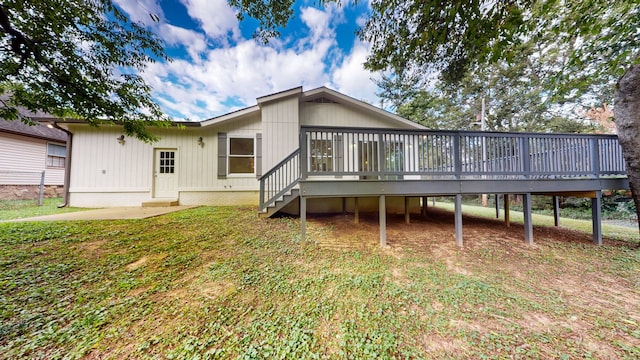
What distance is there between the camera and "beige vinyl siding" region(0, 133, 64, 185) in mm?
9273

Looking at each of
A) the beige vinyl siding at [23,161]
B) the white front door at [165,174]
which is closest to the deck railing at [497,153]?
the white front door at [165,174]

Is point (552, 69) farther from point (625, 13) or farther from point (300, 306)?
point (300, 306)

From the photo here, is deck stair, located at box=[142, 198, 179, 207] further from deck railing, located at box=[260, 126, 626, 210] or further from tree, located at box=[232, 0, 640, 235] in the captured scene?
tree, located at box=[232, 0, 640, 235]

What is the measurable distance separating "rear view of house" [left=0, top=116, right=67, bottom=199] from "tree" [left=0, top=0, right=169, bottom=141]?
7.53 m

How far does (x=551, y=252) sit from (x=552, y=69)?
14.2m

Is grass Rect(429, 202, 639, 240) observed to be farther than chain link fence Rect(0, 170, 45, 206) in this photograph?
No

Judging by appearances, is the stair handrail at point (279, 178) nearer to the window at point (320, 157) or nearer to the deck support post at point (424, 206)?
the window at point (320, 157)

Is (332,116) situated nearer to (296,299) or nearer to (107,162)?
(296,299)

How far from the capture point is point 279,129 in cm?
686

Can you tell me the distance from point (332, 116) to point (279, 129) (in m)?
2.09

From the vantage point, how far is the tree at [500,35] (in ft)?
11.4

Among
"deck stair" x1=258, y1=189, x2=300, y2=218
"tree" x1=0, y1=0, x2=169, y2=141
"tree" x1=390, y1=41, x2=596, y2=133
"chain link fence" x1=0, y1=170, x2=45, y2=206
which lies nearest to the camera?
"tree" x1=0, y1=0, x2=169, y2=141

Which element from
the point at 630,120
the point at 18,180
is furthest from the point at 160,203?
the point at 630,120

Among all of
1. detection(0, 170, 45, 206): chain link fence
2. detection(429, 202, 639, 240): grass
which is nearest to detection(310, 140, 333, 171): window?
detection(429, 202, 639, 240): grass
